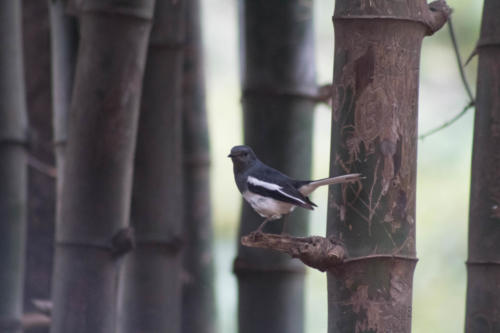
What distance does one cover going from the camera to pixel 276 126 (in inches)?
184

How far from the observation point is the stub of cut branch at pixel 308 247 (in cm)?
260

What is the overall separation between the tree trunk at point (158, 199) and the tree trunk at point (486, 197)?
5.64 feet

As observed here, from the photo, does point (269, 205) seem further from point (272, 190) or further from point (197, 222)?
point (197, 222)

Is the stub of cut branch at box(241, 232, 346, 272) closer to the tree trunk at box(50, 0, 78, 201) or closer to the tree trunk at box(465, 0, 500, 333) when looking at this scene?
the tree trunk at box(465, 0, 500, 333)

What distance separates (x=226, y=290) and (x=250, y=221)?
5615 mm

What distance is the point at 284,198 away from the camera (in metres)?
3.37

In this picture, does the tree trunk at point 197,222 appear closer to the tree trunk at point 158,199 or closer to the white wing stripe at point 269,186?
the tree trunk at point 158,199

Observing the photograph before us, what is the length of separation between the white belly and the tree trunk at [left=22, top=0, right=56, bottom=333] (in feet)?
8.83

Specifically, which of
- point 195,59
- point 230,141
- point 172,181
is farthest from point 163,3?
point 230,141

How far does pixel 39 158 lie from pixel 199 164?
3.88ft

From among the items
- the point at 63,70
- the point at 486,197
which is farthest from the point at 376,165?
the point at 63,70

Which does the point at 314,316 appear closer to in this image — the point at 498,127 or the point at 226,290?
the point at 226,290

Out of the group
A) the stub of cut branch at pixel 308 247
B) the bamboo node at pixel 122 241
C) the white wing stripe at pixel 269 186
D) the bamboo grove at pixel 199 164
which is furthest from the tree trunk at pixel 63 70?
the stub of cut branch at pixel 308 247

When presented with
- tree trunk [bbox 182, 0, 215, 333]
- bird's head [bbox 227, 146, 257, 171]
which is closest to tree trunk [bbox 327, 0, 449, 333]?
bird's head [bbox 227, 146, 257, 171]
